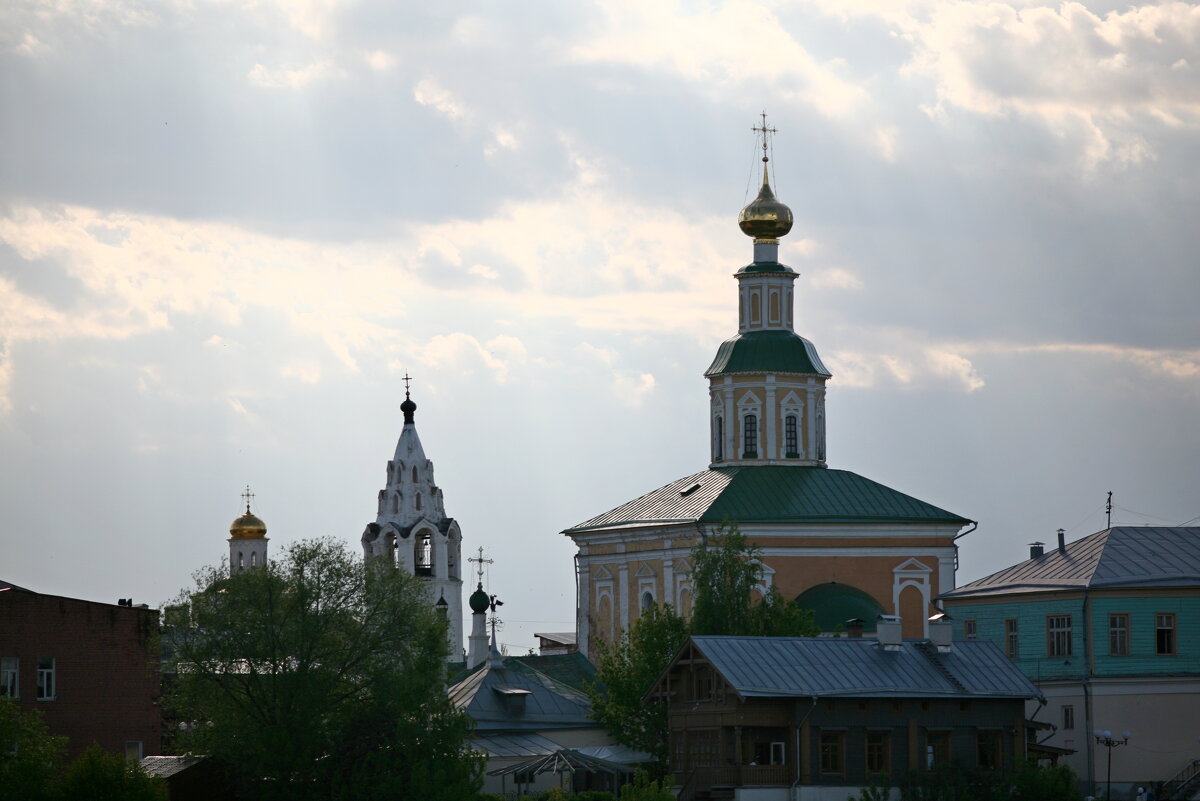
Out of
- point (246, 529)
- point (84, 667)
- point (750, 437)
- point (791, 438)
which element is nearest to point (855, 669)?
point (84, 667)

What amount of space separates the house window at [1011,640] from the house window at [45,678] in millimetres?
21996

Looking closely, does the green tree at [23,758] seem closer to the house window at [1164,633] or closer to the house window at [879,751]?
the house window at [879,751]

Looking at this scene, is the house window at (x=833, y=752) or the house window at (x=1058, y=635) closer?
the house window at (x=833, y=752)

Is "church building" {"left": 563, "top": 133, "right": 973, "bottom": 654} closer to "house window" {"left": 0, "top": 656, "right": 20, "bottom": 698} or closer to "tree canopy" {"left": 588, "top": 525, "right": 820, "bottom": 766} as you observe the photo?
"tree canopy" {"left": 588, "top": 525, "right": 820, "bottom": 766}

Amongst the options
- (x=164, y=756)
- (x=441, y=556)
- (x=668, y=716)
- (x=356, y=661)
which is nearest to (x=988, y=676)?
(x=668, y=716)

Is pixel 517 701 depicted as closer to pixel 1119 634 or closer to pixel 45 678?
pixel 45 678

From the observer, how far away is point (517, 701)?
62.5 m

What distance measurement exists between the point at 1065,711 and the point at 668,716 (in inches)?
423

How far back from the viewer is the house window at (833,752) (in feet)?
165

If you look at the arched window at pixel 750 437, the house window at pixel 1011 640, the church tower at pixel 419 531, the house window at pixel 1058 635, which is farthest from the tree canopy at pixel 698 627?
the church tower at pixel 419 531

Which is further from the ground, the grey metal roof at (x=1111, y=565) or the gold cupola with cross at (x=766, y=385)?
the gold cupola with cross at (x=766, y=385)

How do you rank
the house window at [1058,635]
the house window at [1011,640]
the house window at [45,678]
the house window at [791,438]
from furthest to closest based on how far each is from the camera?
the house window at [791,438], the house window at [1011,640], the house window at [1058,635], the house window at [45,678]

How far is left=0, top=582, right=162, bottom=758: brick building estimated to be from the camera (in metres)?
53.2

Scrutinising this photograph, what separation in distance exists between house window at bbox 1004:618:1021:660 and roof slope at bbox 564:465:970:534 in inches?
330
